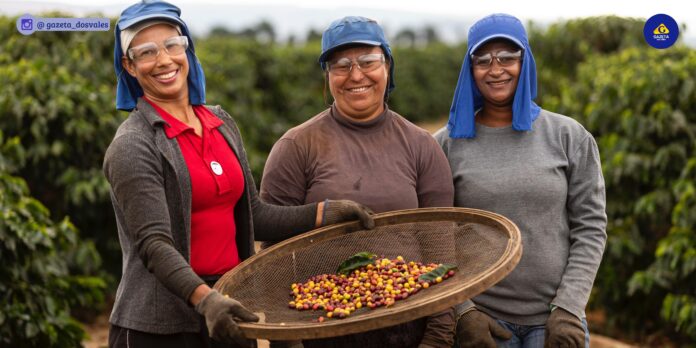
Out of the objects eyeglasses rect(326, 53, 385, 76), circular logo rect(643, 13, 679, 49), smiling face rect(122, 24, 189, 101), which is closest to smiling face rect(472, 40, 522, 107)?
eyeglasses rect(326, 53, 385, 76)

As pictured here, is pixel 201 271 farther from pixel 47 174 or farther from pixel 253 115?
pixel 253 115

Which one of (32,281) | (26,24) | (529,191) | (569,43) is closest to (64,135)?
(26,24)

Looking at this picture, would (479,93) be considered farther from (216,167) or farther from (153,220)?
(153,220)

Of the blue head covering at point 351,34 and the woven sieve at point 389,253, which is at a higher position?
the blue head covering at point 351,34

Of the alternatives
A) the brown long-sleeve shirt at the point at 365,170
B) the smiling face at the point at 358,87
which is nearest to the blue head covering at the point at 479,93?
the brown long-sleeve shirt at the point at 365,170

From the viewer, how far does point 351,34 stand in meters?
2.78

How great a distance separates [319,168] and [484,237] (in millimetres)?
605

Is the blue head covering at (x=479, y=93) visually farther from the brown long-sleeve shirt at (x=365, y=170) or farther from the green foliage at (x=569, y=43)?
the green foliage at (x=569, y=43)

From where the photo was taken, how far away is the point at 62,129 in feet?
18.3

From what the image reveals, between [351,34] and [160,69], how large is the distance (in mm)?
651

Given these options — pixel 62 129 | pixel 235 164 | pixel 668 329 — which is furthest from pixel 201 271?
pixel 668 329

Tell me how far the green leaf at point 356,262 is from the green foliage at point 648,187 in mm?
2695

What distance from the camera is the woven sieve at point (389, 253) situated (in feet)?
8.10

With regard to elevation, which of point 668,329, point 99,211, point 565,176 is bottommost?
point 668,329
